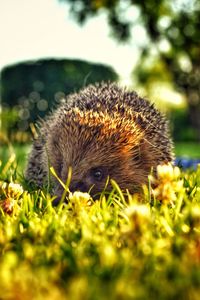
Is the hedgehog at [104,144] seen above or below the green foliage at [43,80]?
below

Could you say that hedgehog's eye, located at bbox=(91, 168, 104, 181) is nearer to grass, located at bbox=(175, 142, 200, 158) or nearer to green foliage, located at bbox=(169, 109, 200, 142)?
grass, located at bbox=(175, 142, 200, 158)

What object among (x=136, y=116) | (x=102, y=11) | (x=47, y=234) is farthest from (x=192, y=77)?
(x=47, y=234)

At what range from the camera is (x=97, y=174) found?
490cm

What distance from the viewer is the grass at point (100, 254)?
1950 millimetres

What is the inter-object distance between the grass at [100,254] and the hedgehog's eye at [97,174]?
120cm

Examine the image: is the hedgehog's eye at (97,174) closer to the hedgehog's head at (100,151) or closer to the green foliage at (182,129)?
the hedgehog's head at (100,151)

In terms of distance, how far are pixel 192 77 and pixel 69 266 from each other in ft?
101

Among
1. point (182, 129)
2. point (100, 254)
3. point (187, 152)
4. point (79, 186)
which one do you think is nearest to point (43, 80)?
point (187, 152)

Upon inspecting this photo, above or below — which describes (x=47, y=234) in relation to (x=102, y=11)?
below

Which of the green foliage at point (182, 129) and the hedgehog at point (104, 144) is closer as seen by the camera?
the hedgehog at point (104, 144)

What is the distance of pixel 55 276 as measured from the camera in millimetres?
2160

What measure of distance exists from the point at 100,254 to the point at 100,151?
8.18 feet

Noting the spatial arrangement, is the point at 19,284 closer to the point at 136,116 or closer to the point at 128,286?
the point at 128,286

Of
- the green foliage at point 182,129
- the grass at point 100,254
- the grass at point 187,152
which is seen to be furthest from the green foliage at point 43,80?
the green foliage at point 182,129
